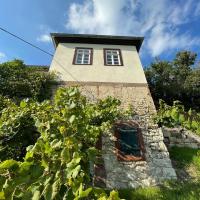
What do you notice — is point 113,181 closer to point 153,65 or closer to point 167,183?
Answer: point 167,183

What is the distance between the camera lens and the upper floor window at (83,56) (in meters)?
11.2

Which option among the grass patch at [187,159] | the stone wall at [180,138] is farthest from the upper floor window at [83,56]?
the grass patch at [187,159]

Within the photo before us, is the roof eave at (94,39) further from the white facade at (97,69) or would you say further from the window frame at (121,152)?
the window frame at (121,152)

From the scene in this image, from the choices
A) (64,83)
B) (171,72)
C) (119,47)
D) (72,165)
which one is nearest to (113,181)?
(64,83)

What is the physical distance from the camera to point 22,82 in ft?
31.6

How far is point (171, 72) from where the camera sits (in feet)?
47.7

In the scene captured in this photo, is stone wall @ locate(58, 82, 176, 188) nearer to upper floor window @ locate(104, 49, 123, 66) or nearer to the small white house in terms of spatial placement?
the small white house

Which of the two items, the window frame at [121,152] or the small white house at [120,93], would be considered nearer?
the small white house at [120,93]

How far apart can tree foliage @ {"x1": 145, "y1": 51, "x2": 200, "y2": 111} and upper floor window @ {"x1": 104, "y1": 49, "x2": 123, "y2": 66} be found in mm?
3043

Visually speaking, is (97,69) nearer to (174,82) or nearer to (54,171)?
(174,82)

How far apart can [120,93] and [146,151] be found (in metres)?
2.82

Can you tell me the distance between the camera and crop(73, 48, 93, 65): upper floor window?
11188mm

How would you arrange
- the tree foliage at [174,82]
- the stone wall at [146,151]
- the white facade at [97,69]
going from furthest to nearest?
the tree foliage at [174,82] < the white facade at [97,69] < the stone wall at [146,151]

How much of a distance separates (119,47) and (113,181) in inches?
296
